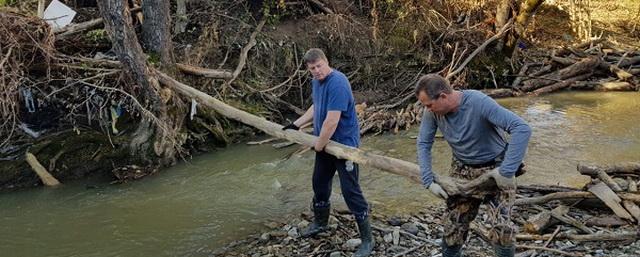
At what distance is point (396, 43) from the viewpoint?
41.2 ft

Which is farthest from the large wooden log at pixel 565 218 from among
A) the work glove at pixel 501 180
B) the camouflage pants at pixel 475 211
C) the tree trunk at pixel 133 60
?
the tree trunk at pixel 133 60

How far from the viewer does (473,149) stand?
11.6 ft

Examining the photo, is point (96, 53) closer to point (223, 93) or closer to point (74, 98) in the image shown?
point (74, 98)

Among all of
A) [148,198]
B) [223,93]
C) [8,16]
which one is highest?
[8,16]

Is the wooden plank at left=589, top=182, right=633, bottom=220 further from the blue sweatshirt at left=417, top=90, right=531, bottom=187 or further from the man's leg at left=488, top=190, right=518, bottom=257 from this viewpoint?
the blue sweatshirt at left=417, top=90, right=531, bottom=187

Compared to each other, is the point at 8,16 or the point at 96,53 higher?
the point at 8,16

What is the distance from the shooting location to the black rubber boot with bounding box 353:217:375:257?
4632 millimetres

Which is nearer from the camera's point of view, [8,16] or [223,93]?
[8,16]

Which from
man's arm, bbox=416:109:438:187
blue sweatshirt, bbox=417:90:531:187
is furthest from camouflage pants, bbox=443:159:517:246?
man's arm, bbox=416:109:438:187

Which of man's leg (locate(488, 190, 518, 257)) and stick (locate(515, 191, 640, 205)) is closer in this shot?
man's leg (locate(488, 190, 518, 257))

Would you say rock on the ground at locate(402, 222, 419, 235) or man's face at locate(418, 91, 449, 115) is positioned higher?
man's face at locate(418, 91, 449, 115)

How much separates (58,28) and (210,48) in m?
2.85

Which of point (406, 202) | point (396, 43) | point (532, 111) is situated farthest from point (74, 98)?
point (532, 111)

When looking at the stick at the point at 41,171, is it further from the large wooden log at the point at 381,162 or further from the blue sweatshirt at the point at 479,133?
the blue sweatshirt at the point at 479,133
